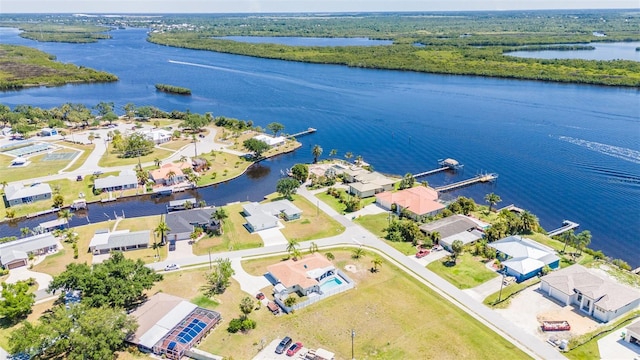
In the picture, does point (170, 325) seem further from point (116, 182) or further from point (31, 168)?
point (31, 168)

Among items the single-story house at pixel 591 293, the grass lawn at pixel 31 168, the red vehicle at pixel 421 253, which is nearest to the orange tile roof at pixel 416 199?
the red vehicle at pixel 421 253

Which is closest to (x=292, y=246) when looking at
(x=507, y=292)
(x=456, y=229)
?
(x=456, y=229)

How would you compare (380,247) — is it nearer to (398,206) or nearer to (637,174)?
(398,206)

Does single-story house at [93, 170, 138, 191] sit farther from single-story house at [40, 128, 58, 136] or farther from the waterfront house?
the waterfront house

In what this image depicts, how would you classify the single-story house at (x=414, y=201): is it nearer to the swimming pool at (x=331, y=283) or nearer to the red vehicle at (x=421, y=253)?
the red vehicle at (x=421, y=253)

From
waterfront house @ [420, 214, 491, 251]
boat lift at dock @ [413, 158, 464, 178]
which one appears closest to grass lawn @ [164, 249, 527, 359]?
waterfront house @ [420, 214, 491, 251]

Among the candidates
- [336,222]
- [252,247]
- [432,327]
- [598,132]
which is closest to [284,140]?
[336,222]
